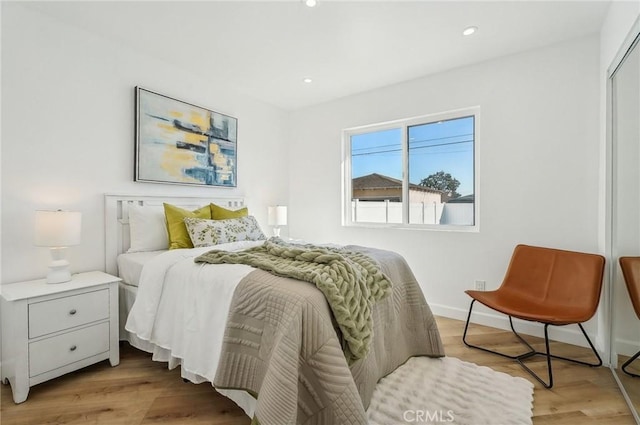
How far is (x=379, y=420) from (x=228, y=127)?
10.2ft

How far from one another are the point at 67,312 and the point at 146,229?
2.68 ft

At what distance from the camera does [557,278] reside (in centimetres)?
229

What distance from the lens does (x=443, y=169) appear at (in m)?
3.23

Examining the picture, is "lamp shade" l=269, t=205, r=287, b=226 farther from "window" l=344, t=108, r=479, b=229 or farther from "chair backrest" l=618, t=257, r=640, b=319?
"chair backrest" l=618, t=257, r=640, b=319

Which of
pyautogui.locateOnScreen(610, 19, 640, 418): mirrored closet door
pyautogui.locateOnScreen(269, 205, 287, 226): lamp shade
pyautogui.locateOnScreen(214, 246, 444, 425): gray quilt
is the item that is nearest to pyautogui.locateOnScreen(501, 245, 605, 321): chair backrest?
pyautogui.locateOnScreen(610, 19, 640, 418): mirrored closet door

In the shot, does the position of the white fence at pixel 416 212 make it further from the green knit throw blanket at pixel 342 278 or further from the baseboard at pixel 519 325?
the green knit throw blanket at pixel 342 278

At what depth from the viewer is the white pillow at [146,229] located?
251 cm

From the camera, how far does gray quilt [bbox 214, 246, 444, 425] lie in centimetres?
120

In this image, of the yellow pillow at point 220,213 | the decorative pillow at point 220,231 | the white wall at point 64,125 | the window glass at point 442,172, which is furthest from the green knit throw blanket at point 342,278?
the window glass at point 442,172

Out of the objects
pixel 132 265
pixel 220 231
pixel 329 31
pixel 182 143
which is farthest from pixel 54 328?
pixel 329 31

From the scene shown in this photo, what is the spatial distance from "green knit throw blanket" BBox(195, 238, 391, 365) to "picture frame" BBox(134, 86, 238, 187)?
1.38 metres

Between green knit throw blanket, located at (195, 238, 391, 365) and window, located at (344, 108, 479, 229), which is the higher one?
window, located at (344, 108, 479, 229)

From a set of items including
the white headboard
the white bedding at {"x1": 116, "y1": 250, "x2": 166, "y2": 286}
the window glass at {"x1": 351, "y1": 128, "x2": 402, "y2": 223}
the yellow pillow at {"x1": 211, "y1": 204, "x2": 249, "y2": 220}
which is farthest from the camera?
the window glass at {"x1": 351, "y1": 128, "x2": 402, "y2": 223}

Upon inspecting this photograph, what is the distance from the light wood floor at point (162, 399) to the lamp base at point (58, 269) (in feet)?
2.13
